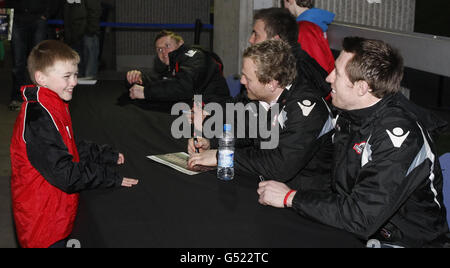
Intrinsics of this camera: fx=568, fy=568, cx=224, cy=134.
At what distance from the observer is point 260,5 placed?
19.1 feet

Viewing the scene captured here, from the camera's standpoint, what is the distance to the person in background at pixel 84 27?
7.31m

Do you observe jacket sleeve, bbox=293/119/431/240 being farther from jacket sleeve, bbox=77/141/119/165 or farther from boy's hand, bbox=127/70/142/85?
boy's hand, bbox=127/70/142/85

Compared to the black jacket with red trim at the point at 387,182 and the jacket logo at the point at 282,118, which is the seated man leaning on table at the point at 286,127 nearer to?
the jacket logo at the point at 282,118

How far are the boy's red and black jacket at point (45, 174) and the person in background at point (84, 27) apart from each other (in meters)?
5.25

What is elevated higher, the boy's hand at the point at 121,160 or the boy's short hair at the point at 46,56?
the boy's short hair at the point at 46,56

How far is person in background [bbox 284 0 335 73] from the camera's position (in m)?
3.52

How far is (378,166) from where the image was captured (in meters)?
1.73

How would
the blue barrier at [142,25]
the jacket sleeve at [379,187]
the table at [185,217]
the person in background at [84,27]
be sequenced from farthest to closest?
the blue barrier at [142,25]
the person in background at [84,27]
the jacket sleeve at [379,187]
the table at [185,217]

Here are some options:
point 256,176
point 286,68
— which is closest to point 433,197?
point 256,176

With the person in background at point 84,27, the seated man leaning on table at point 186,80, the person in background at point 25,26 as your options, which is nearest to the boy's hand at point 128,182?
the seated man leaning on table at point 186,80

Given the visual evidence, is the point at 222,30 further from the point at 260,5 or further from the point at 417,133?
the point at 417,133

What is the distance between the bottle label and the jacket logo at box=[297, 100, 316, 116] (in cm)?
33

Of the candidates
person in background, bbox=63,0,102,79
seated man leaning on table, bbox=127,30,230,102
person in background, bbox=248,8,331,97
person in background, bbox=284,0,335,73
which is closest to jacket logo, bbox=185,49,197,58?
seated man leaning on table, bbox=127,30,230,102
